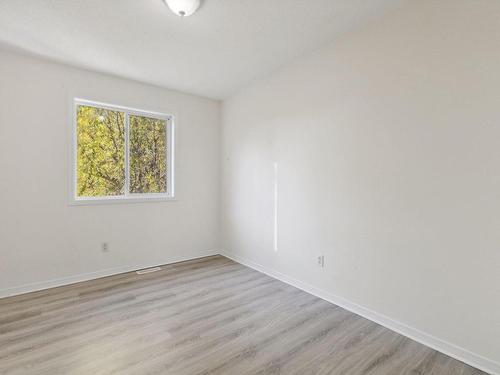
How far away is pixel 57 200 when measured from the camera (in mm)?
2910

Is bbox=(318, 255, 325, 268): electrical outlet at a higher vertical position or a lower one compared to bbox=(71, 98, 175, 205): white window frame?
lower

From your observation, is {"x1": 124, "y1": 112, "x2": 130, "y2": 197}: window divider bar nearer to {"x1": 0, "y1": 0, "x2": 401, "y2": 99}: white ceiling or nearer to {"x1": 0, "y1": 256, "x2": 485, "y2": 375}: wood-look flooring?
{"x1": 0, "y1": 0, "x2": 401, "y2": 99}: white ceiling

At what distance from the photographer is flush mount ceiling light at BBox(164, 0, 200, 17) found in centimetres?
191

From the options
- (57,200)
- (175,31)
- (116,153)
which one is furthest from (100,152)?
(175,31)

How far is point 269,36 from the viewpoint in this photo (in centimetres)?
243

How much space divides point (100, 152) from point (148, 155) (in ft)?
1.97

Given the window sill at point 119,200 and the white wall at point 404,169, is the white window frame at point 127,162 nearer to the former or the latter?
the window sill at point 119,200

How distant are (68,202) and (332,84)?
3.17 metres

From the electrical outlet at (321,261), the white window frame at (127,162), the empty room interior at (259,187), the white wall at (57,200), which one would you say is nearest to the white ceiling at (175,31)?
the empty room interior at (259,187)

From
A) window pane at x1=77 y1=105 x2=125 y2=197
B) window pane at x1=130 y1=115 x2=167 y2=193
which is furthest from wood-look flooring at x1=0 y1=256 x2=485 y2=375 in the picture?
window pane at x1=130 y1=115 x2=167 y2=193

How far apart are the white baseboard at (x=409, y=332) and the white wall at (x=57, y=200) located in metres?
1.99

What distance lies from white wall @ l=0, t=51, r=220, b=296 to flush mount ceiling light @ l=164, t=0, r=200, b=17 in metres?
1.68

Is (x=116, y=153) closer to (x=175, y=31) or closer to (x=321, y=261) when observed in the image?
(x=175, y=31)

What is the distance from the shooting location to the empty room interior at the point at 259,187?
5.72 feet
